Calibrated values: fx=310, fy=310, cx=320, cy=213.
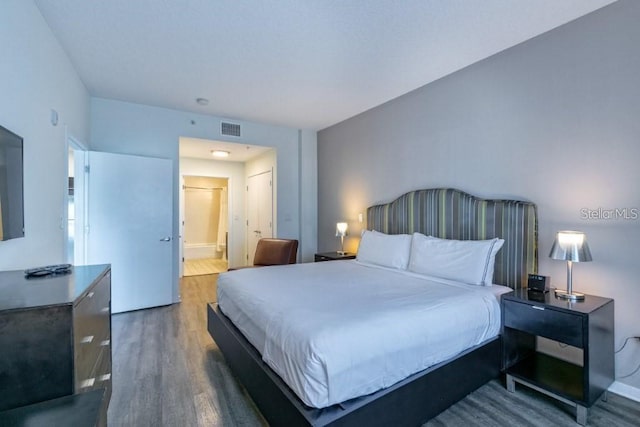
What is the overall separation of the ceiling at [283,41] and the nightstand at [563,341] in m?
2.07

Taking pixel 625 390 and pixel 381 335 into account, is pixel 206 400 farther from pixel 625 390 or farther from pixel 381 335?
pixel 625 390

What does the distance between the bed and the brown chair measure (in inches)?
44.7

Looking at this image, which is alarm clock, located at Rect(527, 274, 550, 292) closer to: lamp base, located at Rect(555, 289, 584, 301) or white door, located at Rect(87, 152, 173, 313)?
lamp base, located at Rect(555, 289, 584, 301)

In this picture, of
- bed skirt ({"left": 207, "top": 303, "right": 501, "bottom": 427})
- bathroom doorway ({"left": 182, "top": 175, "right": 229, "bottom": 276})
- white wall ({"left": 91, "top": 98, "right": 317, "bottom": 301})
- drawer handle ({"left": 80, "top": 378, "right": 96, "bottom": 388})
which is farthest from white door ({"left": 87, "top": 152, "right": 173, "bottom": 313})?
bathroom doorway ({"left": 182, "top": 175, "right": 229, "bottom": 276})

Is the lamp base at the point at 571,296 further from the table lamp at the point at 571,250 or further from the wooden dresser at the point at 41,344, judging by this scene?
the wooden dresser at the point at 41,344

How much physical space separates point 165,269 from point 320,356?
3483 millimetres

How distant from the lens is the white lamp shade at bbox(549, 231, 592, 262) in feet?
6.78

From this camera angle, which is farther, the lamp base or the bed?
the lamp base

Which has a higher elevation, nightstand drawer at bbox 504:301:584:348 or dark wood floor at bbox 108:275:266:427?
nightstand drawer at bbox 504:301:584:348

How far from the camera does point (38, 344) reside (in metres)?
1.07

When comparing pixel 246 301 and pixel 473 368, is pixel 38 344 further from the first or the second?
pixel 473 368

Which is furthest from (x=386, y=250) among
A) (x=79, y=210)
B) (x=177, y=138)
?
(x=79, y=210)

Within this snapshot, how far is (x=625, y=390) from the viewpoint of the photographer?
213cm

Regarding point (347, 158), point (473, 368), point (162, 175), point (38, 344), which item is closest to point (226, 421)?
point (38, 344)
